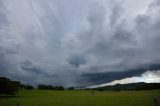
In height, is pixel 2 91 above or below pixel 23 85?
below

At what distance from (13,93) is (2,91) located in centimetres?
645

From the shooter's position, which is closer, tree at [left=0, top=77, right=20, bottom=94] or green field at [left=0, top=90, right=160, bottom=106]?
green field at [left=0, top=90, right=160, bottom=106]

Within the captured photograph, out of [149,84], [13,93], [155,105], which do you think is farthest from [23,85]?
[155,105]

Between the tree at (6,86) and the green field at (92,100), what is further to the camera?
the tree at (6,86)

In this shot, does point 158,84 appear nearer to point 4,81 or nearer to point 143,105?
point 4,81

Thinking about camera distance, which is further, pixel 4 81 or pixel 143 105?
pixel 4 81

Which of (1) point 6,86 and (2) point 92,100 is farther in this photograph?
(1) point 6,86

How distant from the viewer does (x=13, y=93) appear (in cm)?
13475

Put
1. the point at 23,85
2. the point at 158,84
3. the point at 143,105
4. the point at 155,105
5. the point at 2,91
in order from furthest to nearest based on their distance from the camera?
the point at 23,85
the point at 158,84
the point at 2,91
the point at 143,105
the point at 155,105

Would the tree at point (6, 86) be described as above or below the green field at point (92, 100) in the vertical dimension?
above

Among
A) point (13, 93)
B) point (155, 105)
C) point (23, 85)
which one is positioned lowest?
point (155, 105)

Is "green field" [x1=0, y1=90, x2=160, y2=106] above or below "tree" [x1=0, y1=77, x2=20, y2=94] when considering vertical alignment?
below

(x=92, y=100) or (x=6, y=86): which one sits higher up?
(x=6, y=86)

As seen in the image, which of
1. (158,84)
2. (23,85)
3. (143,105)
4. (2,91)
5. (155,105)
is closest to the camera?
(155,105)
